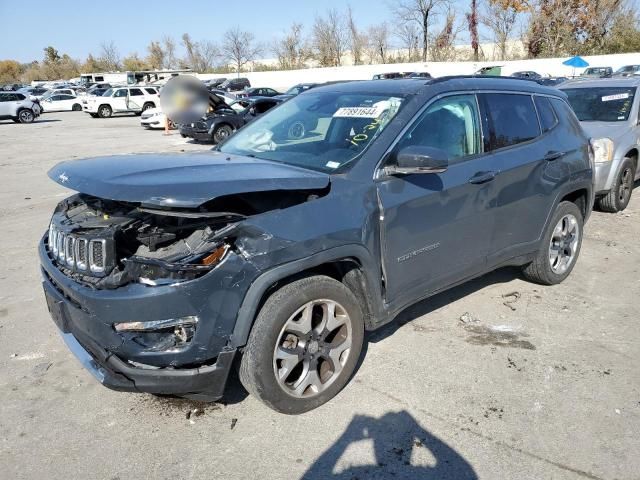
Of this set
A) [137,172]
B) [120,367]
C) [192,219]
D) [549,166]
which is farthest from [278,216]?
[549,166]

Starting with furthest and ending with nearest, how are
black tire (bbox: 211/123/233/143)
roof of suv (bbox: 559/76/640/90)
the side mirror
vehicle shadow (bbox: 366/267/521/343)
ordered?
black tire (bbox: 211/123/233/143), roof of suv (bbox: 559/76/640/90), vehicle shadow (bbox: 366/267/521/343), the side mirror

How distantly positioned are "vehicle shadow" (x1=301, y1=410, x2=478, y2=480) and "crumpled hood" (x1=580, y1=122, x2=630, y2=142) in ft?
19.3

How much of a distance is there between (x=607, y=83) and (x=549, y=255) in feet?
16.6

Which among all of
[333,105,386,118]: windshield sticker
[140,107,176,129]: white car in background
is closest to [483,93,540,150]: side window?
[333,105,386,118]: windshield sticker

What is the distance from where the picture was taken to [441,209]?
11.5 feet

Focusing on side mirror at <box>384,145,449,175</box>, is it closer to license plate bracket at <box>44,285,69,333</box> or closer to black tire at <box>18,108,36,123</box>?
license plate bracket at <box>44,285,69,333</box>

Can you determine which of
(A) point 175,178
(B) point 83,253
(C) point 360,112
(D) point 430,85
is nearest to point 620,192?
(D) point 430,85

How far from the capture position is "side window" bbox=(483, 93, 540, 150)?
13.2 feet

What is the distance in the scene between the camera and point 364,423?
3.02 m

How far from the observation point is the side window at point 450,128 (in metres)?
3.50

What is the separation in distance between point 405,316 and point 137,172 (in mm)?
2484

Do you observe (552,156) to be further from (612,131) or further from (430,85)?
(612,131)

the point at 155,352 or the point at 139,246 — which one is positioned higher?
the point at 139,246

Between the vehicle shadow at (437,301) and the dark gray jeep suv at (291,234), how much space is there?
613mm
